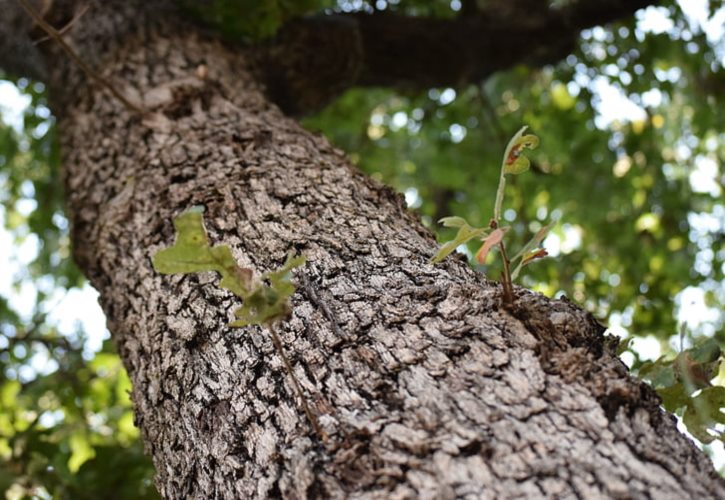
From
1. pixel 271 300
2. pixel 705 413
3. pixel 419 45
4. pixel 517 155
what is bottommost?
pixel 271 300

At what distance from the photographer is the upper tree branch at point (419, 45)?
295cm

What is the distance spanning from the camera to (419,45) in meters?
3.26

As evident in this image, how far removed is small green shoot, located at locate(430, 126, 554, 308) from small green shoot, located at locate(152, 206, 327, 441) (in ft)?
0.81

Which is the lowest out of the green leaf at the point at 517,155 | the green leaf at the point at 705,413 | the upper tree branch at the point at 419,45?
the green leaf at the point at 705,413

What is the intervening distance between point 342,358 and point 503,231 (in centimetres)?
34

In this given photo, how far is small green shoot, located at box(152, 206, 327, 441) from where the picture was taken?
100 cm

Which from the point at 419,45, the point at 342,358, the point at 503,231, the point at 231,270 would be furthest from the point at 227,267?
the point at 419,45

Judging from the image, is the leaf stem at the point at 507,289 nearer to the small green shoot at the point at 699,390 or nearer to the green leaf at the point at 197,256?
the small green shoot at the point at 699,390

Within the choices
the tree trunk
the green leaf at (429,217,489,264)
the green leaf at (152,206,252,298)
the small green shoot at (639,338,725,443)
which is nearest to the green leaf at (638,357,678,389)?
the small green shoot at (639,338,725,443)

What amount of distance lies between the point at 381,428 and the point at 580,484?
0.28 m

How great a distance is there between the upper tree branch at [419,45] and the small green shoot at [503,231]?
1880mm

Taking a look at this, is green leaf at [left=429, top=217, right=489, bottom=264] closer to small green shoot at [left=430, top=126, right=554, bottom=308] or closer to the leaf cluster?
small green shoot at [left=430, top=126, right=554, bottom=308]

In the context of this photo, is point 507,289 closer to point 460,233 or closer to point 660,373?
point 460,233

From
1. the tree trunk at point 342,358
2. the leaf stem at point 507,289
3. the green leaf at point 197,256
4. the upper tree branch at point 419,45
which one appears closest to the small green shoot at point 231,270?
the green leaf at point 197,256
